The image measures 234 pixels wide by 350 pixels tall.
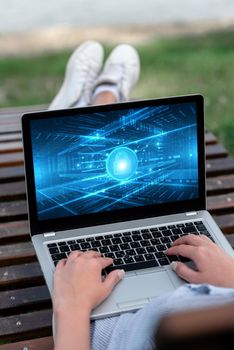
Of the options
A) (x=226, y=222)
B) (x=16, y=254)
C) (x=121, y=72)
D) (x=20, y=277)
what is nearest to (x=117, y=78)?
(x=121, y=72)

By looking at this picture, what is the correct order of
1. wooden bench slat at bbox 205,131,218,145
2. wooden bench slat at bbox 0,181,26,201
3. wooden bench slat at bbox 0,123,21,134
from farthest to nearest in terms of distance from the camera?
wooden bench slat at bbox 0,123,21,134
wooden bench slat at bbox 205,131,218,145
wooden bench slat at bbox 0,181,26,201

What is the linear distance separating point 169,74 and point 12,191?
2287 mm

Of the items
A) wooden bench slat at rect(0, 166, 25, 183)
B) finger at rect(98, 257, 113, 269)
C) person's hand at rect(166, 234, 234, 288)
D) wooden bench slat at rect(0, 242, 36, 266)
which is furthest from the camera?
wooden bench slat at rect(0, 166, 25, 183)

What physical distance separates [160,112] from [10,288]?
2.05ft

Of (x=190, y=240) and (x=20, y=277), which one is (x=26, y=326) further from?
(x=190, y=240)

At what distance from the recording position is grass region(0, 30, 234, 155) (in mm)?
4281

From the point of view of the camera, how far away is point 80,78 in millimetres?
3109

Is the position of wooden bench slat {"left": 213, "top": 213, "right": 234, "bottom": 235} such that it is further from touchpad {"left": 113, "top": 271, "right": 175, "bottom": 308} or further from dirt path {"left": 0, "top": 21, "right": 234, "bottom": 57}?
dirt path {"left": 0, "top": 21, "right": 234, "bottom": 57}

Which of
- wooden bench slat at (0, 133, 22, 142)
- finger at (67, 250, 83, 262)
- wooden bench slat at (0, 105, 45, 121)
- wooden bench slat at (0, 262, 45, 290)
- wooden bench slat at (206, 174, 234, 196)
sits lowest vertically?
wooden bench slat at (0, 262, 45, 290)

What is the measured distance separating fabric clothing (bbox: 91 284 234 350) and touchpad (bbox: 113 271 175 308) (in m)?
0.12

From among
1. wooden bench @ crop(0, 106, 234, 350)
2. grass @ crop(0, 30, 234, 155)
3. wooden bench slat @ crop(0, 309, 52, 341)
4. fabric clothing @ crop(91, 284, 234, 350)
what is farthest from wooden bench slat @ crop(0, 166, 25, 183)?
grass @ crop(0, 30, 234, 155)

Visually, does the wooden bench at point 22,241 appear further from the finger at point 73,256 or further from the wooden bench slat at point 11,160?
the finger at point 73,256

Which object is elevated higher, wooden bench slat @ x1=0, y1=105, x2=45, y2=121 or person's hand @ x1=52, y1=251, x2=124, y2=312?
wooden bench slat @ x1=0, y1=105, x2=45, y2=121

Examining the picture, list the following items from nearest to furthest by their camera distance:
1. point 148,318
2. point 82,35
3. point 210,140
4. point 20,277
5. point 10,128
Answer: point 148,318 < point 20,277 < point 210,140 < point 10,128 < point 82,35
